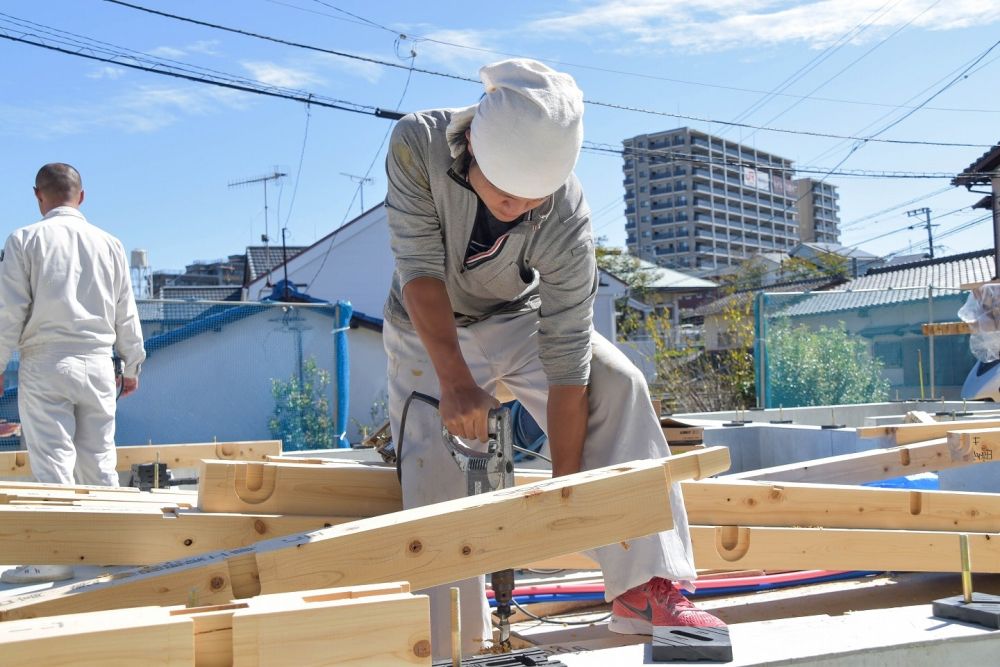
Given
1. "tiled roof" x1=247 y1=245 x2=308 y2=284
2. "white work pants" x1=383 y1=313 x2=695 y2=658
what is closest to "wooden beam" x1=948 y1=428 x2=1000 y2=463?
"white work pants" x1=383 y1=313 x2=695 y2=658

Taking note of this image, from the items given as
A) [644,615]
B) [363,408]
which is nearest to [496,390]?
[644,615]

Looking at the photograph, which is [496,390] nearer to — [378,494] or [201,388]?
[378,494]

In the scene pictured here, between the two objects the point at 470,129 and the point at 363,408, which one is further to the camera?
the point at 363,408

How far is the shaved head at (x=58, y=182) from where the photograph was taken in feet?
14.2

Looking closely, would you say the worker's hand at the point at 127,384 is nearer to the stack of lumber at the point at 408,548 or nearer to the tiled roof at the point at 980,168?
the stack of lumber at the point at 408,548

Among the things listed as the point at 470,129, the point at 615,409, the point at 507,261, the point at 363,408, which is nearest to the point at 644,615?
the point at 615,409

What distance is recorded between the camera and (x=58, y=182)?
438 centimetres

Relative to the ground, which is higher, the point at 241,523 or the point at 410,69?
the point at 410,69

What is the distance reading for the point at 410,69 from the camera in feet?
44.4

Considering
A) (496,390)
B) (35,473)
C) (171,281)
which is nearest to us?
(496,390)

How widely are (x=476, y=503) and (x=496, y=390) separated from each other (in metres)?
1.08

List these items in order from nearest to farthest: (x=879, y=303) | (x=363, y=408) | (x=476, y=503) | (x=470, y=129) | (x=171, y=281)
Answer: (x=476, y=503) → (x=470, y=129) → (x=879, y=303) → (x=363, y=408) → (x=171, y=281)

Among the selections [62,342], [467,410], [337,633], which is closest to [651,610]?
[467,410]

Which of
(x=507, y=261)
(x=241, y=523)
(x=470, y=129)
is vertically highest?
(x=470, y=129)
